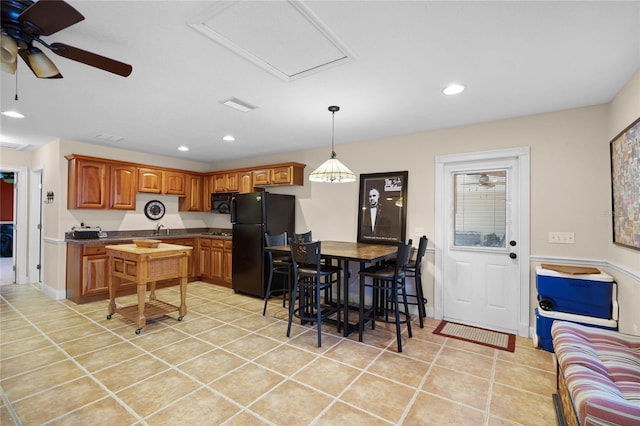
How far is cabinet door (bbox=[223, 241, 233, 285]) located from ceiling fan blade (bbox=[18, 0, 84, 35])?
4.20 m

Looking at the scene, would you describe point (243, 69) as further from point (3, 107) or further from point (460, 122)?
point (3, 107)

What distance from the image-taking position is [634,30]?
5.87ft

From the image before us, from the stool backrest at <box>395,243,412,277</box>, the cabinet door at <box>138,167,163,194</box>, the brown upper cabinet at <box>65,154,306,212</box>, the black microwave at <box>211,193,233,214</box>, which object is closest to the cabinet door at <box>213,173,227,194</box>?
the brown upper cabinet at <box>65,154,306,212</box>

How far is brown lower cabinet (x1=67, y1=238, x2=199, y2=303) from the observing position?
4.32m

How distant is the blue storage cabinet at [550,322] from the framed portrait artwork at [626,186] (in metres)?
0.72

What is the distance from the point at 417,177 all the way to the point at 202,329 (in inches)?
129

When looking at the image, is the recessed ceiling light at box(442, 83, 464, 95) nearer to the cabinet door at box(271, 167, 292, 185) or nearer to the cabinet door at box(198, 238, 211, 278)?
the cabinet door at box(271, 167, 292, 185)

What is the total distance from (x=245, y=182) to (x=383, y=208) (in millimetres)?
2713

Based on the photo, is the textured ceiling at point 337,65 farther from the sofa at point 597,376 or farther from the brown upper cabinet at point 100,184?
the sofa at point 597,376

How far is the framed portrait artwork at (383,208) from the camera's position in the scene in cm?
414

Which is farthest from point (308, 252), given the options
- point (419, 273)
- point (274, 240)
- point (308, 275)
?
point (419, 273)

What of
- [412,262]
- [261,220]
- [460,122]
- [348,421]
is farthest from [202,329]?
[460,122]

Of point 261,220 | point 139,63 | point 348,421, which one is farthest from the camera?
point 261,220

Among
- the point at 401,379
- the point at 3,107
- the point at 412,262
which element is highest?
the point at 3,107
